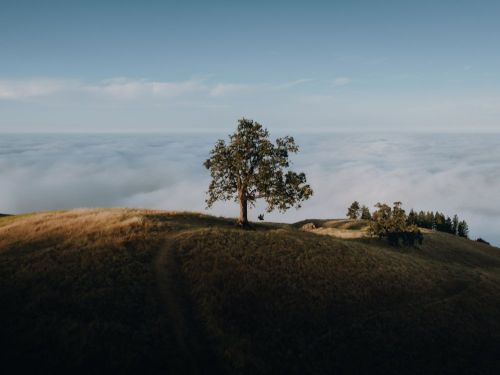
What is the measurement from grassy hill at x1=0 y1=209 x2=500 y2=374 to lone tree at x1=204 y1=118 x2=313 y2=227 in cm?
909

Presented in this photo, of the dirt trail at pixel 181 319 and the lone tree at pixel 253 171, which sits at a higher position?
the lone tree at pixel 253 171

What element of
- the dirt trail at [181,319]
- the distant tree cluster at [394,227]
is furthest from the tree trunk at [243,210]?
the distant tree cluster at [394,227]

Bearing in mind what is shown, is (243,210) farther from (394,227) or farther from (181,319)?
(394,227)

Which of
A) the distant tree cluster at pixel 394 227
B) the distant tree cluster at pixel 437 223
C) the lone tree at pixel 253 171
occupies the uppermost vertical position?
the lone tree at pixel 253 171

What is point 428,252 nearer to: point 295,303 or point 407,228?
point 407,228

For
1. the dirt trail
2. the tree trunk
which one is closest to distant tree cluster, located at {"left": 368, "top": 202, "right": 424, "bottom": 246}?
the tree trunk

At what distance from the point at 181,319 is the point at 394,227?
46.4 metres

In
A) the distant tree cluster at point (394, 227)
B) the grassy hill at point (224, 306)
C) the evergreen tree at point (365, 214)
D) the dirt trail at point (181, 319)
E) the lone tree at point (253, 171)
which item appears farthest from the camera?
the evergreen tree at point (365, 214)

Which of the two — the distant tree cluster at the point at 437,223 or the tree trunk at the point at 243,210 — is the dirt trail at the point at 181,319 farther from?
the distant tree cluster at the point at 437,223

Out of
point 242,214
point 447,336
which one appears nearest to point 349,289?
point 447,336

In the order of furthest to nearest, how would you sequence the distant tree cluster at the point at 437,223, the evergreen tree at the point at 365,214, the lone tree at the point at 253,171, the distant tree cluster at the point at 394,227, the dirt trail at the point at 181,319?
the evergreen tree at the point at 365,214, the distant tree cluster at the point at 437,223, the distant tree cluster at the point at 394,227, the lone tree at the point at 253,171, the dirt trail at the point at 181,319

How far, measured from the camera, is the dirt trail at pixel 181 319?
19562mm

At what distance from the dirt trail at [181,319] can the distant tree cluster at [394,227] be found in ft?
139

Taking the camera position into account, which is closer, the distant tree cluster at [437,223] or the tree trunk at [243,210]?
the tree trunk at [243,210]
